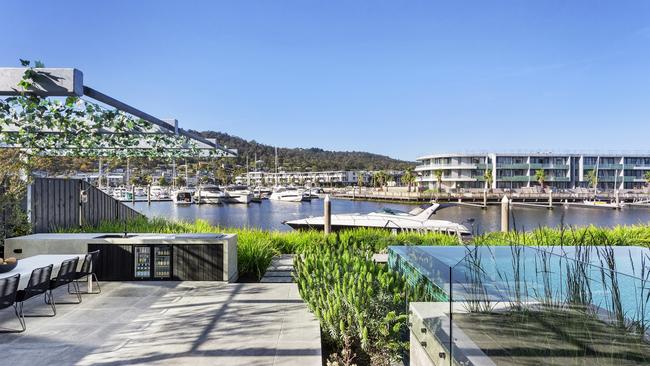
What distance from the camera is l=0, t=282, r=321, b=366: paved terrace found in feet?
14.5

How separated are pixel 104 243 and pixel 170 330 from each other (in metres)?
3.65

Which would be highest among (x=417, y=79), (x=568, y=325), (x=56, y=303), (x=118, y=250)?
(x=417, y=79)

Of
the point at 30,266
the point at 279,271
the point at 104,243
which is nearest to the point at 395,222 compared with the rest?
the point at 279,271

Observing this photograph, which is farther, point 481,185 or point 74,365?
point 481,185

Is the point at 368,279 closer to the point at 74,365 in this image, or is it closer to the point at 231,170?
the point at 74,365

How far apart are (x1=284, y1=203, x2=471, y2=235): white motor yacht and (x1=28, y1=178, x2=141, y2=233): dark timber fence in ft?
33.8

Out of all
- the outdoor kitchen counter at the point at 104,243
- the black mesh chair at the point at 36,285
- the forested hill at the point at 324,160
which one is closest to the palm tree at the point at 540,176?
the forested hill at the point at 324,160

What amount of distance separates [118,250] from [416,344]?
20.3 ft

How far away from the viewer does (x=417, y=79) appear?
25.1 meters

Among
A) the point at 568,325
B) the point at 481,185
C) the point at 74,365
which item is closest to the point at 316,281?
the point at 74,365

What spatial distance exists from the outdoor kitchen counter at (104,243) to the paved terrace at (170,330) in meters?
0.89

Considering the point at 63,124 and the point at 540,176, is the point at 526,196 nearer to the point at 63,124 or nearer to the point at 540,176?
the point at 540,176

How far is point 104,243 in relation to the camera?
807 cm

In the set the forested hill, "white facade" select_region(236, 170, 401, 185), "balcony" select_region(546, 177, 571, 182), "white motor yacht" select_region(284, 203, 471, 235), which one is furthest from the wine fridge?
the forested hill
